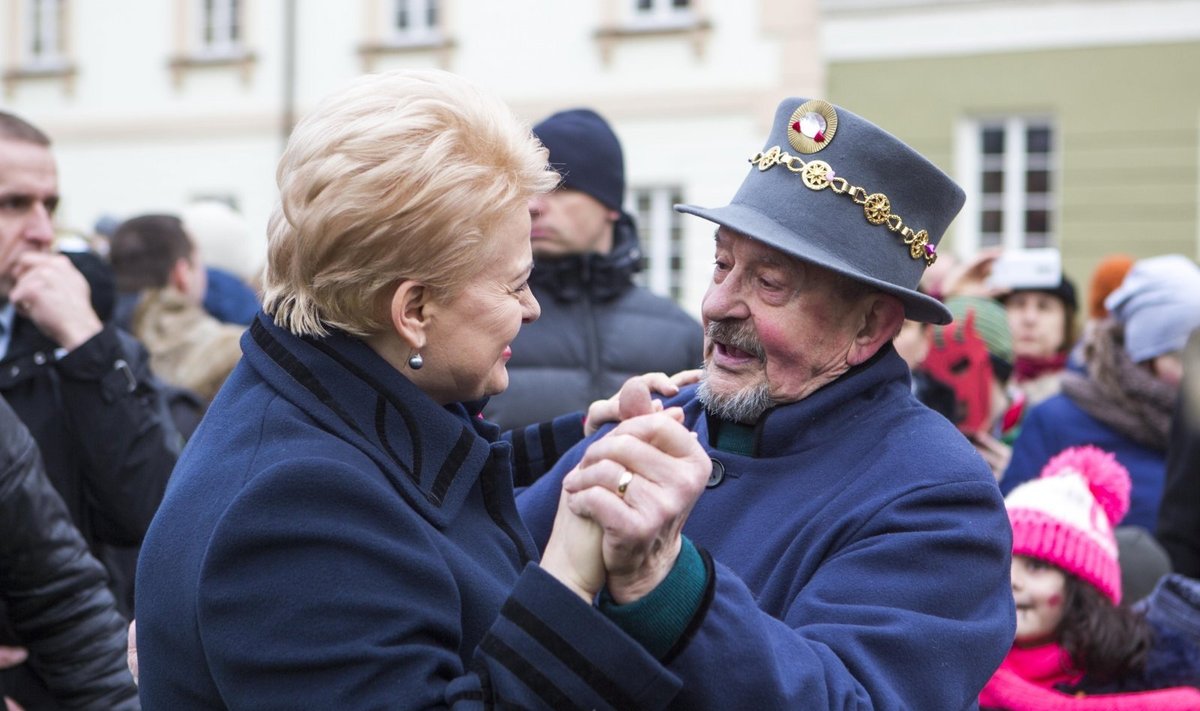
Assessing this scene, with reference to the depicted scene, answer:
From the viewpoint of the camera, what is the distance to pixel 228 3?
65.1 ft

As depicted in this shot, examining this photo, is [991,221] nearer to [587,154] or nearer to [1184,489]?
[587,154]

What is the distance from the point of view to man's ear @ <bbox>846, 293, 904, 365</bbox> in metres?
2.54

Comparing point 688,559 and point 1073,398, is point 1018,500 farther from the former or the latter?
point 688,559

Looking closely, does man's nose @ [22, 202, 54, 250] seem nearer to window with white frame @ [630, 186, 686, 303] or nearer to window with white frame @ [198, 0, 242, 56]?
window with white frame @ [630, 186, 686, 303]

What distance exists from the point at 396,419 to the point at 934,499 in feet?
2.67

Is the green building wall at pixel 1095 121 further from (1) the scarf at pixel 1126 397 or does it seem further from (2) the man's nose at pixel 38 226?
(2) the man's nose at pixel 38 226

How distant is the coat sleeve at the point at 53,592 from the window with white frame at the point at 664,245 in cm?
1413

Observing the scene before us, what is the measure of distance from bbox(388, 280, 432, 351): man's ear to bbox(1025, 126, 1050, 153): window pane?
14.6 metres

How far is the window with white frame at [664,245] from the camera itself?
17.2 meters

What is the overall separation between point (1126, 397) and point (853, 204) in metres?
2.94

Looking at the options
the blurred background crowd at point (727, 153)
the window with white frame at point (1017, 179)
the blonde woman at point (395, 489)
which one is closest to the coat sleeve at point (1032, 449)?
the blurred background crowd at point (727, 153)

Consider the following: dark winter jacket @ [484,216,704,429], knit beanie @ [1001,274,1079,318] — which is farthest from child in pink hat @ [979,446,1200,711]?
knit beanie @ [1001,274,1079,318]

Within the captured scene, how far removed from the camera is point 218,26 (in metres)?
20.0

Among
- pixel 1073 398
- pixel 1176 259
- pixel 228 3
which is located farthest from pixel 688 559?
pixel 228 3
